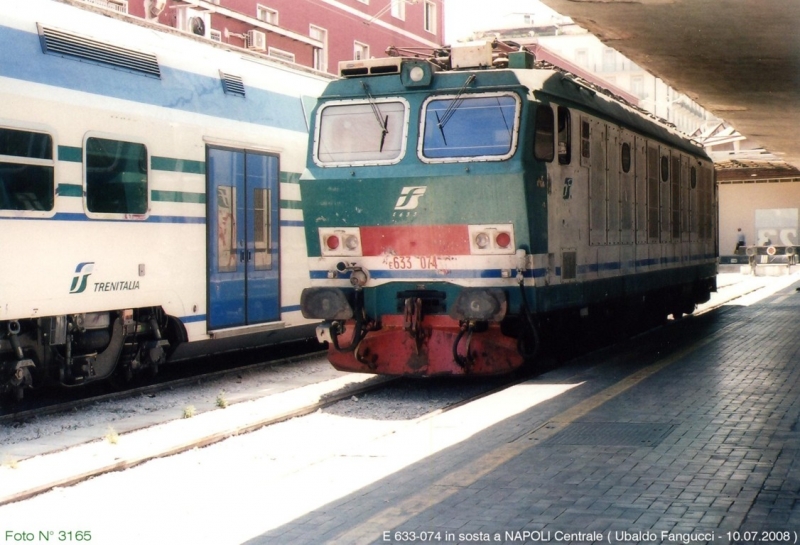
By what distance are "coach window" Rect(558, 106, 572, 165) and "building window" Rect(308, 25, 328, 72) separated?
61.8 ft

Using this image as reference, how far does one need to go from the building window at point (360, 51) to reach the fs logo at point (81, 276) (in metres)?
22.5

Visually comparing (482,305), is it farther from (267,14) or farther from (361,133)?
(267,14)

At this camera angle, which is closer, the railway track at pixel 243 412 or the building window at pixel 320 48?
the railway track at pixel 243 412

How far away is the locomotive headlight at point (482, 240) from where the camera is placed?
10.8 m

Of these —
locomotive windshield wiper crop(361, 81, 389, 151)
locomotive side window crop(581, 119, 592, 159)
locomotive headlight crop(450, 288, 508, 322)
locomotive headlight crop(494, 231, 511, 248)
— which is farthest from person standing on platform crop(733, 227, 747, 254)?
locomotive headlight crop(450, 288, 508, 322)

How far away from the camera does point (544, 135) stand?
36.6 feet

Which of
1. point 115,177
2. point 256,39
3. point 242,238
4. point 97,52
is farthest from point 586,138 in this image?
point 256,39

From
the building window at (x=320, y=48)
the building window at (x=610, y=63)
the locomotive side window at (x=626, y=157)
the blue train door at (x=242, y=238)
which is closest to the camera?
the blue train door at (x=242, y=238)

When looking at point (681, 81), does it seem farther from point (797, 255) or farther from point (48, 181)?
point (797, 255)

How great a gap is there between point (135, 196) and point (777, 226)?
141ft

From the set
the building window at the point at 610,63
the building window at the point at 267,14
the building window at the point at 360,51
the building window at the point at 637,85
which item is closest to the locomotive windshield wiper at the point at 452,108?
the building window at the point at 267,14

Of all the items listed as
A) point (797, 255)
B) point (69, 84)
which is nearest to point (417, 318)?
point (69, 84)

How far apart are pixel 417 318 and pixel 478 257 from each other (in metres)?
0.85

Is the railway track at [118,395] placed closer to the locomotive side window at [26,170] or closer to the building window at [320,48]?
the locomotive side window at [26,170]
